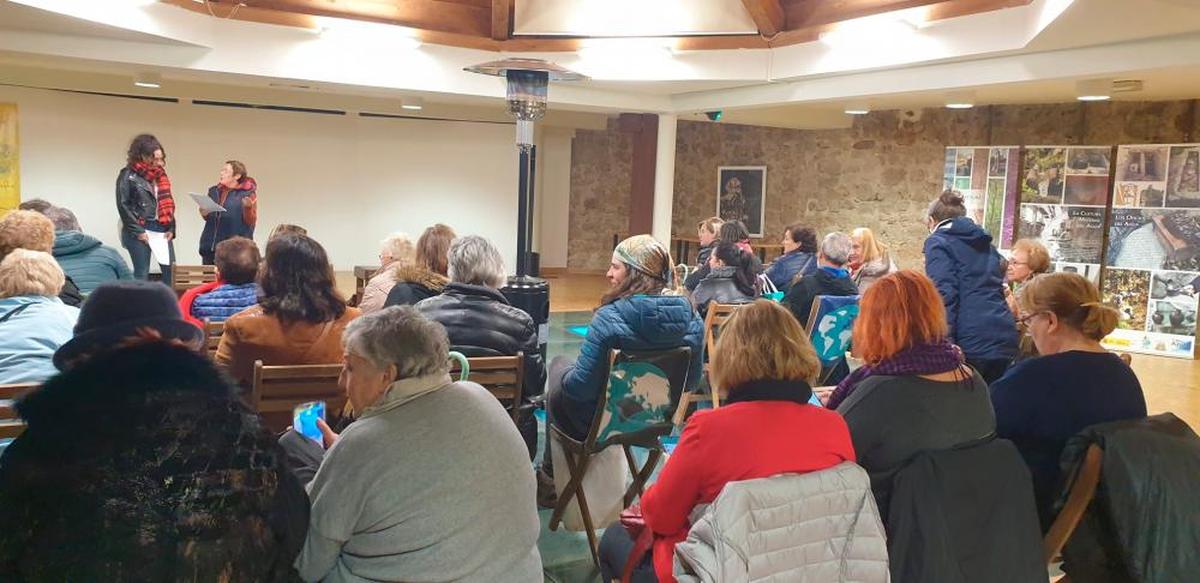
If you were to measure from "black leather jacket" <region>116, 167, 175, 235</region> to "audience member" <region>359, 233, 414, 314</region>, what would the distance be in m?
2.90

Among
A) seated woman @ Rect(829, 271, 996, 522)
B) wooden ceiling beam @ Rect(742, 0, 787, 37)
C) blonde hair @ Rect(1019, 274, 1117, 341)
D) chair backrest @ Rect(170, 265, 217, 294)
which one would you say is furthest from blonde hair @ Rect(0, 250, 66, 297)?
wooden ceiling beam @ Rect(742, 0, 787, 37)

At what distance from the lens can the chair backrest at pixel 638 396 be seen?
3.14 m

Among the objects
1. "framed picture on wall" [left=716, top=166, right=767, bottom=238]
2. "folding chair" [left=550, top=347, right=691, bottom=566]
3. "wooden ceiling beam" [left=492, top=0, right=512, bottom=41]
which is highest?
"wooden ceiling beam" [left=492, top=0, right=512, bottom=41]

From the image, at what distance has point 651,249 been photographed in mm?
3635

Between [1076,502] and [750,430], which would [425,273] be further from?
[1076,502]

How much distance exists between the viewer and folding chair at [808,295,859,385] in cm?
468

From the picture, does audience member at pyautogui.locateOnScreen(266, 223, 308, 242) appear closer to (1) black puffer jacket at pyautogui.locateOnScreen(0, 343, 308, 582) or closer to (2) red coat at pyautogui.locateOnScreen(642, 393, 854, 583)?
(1) black puffer jacket at pyautogui.locateOnScreen(0, 343, 308, 582)

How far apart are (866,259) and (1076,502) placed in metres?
3.55

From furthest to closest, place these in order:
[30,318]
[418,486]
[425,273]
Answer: [425,273] → [30,318] → [418,486]

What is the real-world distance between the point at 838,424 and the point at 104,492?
1520mm

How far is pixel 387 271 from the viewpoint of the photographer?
173 inches

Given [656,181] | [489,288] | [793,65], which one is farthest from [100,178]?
[489,288]

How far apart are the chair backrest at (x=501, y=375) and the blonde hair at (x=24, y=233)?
92.4 inches

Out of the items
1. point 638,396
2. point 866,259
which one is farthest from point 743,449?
point 866,259
